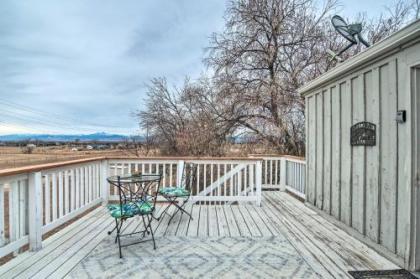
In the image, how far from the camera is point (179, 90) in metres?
10.9

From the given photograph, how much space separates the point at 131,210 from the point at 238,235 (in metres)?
1.42

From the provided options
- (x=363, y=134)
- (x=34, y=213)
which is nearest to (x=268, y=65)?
(x=363, y=134)

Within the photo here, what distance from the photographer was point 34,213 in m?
3.01

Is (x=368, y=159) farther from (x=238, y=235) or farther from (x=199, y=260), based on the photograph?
(x=199, y=260)

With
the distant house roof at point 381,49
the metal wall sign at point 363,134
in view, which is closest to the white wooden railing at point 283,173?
the metal wall sign at point 363,134

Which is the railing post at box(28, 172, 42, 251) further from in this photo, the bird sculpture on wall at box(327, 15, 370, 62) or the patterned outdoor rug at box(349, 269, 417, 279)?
the bird sculpture on wall at box(327, 15, 370, 62)

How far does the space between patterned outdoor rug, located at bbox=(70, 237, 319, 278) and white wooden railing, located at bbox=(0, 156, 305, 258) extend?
0.81m

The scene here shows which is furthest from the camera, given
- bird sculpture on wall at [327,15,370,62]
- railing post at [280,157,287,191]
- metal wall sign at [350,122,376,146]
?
railing post at [280,157,287,191]

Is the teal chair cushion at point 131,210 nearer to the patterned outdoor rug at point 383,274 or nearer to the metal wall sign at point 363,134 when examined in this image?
the patterned outdoor rug at point 383,274

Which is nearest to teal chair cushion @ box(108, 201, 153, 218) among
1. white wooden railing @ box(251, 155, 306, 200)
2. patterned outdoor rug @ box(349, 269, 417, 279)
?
patterned outdoor rug @ box(349, 269, 417, 279)

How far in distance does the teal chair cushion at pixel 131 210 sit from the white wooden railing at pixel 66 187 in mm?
864

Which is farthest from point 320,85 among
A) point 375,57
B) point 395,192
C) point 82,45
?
point 82,45

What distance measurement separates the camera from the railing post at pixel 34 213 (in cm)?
298

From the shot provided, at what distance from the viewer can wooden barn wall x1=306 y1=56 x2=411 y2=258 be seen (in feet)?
→ 8.71
